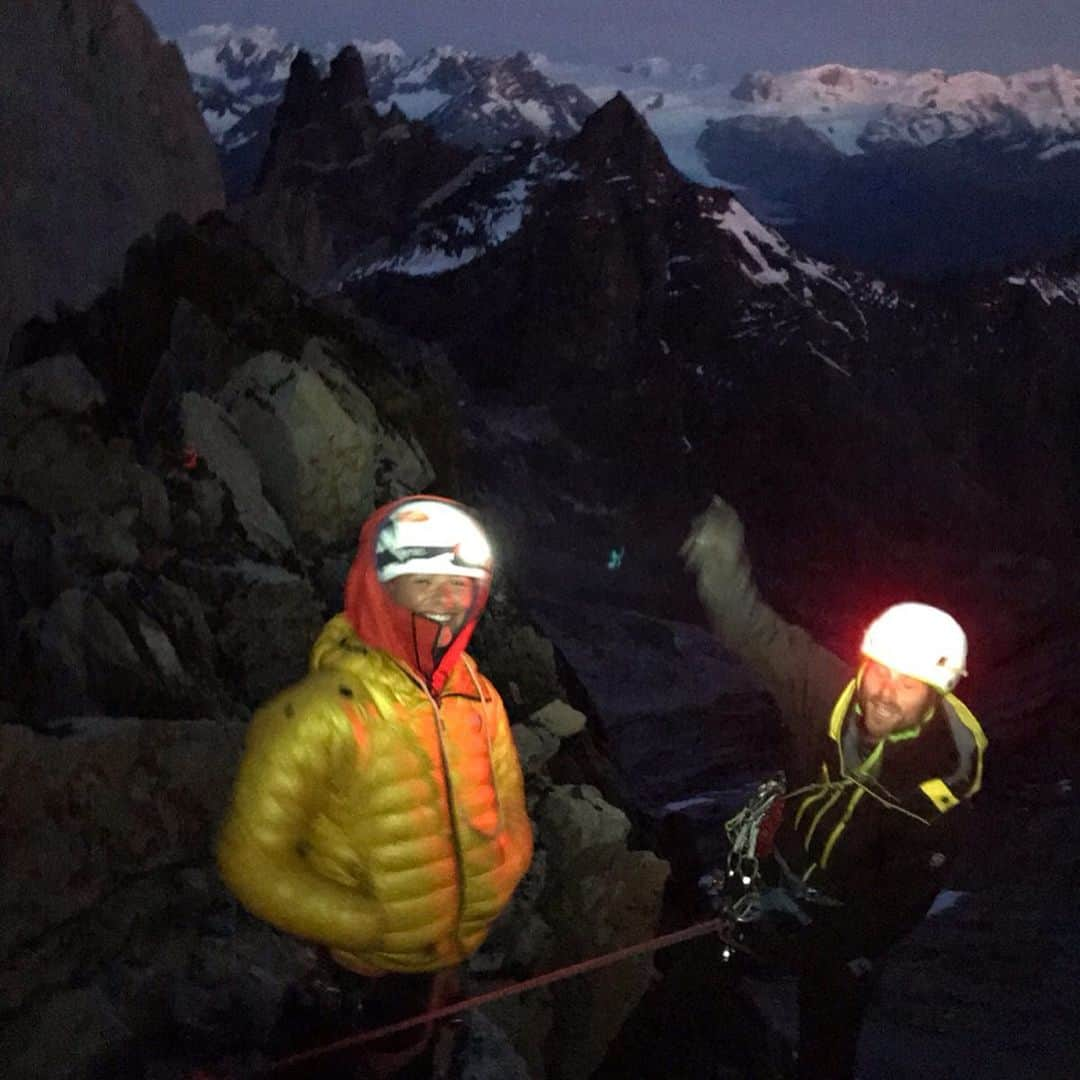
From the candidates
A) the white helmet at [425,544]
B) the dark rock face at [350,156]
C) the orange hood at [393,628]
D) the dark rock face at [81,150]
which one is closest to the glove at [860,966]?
the orange hood at [393,628]

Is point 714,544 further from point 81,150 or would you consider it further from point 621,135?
point 621,135

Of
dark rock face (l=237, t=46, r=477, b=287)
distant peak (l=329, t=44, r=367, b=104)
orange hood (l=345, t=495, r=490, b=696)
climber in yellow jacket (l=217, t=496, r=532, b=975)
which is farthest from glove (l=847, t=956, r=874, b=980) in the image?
distant peak (l=329, t=44, r=367, b=104)

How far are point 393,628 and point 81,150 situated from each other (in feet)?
46.4

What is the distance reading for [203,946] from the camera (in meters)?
4.28

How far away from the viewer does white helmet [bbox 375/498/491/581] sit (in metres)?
2.99

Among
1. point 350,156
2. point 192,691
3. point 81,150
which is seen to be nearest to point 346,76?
point 350,156

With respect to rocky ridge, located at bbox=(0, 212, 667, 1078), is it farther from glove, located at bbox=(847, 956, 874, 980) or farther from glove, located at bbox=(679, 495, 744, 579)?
glove, located at bbox=(679, 495, 744, 579)

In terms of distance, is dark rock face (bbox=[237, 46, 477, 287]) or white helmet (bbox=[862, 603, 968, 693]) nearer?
white helmet (bbox=[862, 603, 968, 693])

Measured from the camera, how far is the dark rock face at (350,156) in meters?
66.9

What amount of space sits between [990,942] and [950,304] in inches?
2117

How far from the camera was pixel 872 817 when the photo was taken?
3.67m

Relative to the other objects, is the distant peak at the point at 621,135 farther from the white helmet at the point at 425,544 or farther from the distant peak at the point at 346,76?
the white helmet at the point at 425,544

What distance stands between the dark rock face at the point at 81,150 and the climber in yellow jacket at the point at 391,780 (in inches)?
446

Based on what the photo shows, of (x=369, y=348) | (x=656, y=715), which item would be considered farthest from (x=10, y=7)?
(x=656, y=715)
